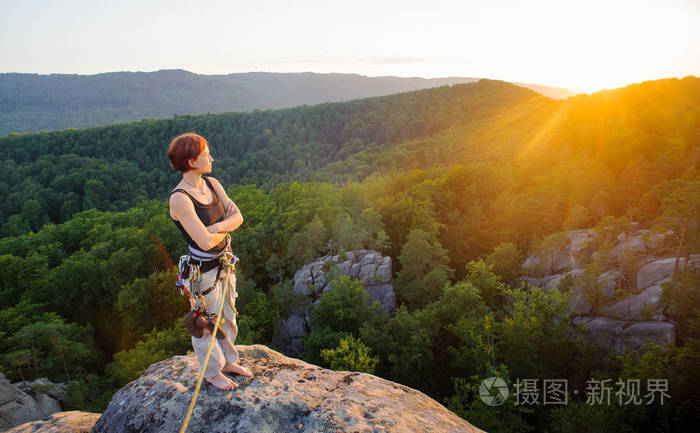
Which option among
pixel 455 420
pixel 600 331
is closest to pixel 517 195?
pixel 600 331

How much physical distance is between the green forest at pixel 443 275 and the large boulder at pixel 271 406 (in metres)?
11.8

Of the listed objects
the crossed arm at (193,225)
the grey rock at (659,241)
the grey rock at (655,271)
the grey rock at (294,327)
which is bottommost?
the grey rock at (294,327)

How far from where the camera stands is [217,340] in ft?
15.8

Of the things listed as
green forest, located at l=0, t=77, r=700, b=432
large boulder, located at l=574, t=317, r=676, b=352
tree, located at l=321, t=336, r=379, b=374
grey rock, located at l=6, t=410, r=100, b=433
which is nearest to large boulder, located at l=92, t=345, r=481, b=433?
grey rock, located at l=6, t=410, r=100, b=433

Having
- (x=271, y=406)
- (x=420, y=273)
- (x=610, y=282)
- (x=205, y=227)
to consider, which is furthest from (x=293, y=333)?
(x=205, y=227)

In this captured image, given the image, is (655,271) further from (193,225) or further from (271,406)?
(193,225)

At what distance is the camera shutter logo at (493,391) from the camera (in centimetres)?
1462

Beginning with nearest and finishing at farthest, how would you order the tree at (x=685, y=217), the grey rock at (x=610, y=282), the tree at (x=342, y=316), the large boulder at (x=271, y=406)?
the large boulder at (x=271, y=406) → the tree at (x=685, y=217) → the grey rock at (x=610, y=282) → the tree at (x=342, y=316)

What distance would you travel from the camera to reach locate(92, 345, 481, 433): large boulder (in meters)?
4.26

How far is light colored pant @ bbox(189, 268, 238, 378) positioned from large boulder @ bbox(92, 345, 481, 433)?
13.8 inches

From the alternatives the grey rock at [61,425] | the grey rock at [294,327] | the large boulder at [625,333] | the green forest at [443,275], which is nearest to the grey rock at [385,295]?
the green forest at [443,275]

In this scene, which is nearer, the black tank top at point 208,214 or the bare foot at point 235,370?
the black tank top at point 208,214

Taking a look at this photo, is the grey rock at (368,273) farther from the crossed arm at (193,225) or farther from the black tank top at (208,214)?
the crossed arm at (193,225)

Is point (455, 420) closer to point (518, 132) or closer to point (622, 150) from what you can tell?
point (622, 150)
